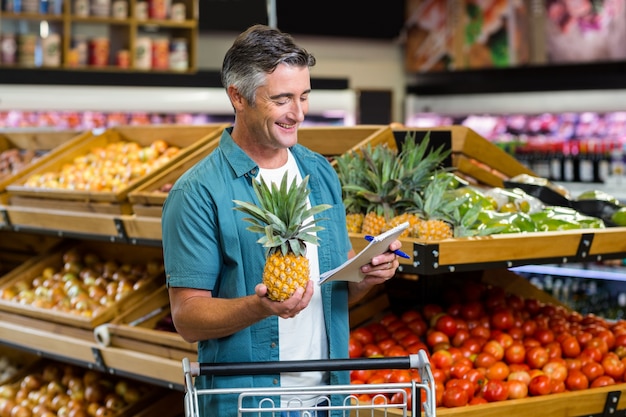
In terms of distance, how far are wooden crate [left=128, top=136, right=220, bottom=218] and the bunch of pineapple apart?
91 centimetres

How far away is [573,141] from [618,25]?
53.7 inches

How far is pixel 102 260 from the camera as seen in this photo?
5273 millimetres

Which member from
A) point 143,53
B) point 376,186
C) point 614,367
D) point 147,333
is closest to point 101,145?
point 147,333

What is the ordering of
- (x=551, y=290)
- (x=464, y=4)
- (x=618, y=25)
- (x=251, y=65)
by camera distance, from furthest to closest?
(x=464, y=4) → (x=618, y=25) → (x=551, y=290) → (x=251, y=65)

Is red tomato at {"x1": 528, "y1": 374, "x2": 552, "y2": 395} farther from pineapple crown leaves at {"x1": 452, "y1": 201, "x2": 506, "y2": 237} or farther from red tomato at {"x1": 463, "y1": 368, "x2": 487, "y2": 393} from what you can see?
pineapple crown leaves at {"x1": 452, "y1": 201, "x2": 506, "y2": 237}

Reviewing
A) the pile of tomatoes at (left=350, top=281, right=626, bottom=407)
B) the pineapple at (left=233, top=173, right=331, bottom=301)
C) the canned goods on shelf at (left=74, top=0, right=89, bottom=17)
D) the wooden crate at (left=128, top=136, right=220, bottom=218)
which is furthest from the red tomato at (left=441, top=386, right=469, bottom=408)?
the canned goods on shelf at (left=74, top=0, right=89, bottom=17)

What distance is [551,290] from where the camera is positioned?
6.56 metres

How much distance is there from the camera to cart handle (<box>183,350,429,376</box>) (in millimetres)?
2064

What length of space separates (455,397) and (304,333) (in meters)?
1.01

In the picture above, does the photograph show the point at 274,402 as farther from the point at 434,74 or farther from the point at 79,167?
the point at 434,74

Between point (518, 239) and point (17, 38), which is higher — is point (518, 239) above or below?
below

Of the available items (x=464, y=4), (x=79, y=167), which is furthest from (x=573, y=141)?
(x=79, y=167)

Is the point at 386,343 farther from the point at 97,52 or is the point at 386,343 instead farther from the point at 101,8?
the point at 101,8

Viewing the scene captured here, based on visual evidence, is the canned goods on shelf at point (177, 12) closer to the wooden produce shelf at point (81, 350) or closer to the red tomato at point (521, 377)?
the wooden produce shelf at point (81, 350)
